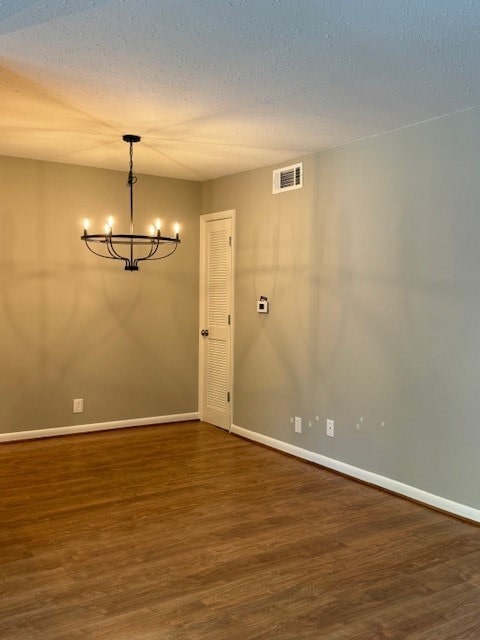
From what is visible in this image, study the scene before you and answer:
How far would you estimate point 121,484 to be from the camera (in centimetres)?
435

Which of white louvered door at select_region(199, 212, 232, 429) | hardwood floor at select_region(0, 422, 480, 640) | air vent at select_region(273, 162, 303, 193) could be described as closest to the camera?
hardwood floor at select_region(0, 422, 480, 640)

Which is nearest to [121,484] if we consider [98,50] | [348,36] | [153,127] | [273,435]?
[273,435]

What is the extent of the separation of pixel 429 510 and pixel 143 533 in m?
1.84

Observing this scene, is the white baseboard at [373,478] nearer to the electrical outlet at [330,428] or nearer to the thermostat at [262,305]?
the electrical outlet at [330,428]

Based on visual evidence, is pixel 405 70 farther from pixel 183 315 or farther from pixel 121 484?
pixel 183 315

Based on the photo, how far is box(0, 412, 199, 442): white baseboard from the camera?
5469 mm

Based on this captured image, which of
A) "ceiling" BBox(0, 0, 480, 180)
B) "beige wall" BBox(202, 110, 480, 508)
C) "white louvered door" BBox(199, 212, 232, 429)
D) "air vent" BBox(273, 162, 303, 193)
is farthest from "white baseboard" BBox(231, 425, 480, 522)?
"ceiling" BBox(0, 0, 480, 180)

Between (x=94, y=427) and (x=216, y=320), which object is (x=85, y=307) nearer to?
(x=94, y=427)

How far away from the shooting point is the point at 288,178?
5.23 meters

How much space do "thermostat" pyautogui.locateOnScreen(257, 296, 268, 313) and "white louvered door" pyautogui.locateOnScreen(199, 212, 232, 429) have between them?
522mm

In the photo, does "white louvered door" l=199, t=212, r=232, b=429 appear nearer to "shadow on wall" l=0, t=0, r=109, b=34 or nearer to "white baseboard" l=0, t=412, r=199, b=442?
"white baseboard" l=0, t=412, r=199, b=442

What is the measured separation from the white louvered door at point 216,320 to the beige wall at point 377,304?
1.04 ft

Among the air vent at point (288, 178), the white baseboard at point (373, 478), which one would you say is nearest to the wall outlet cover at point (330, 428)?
the white baseboard at point (373, 478)

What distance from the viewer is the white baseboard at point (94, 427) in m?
5.47
